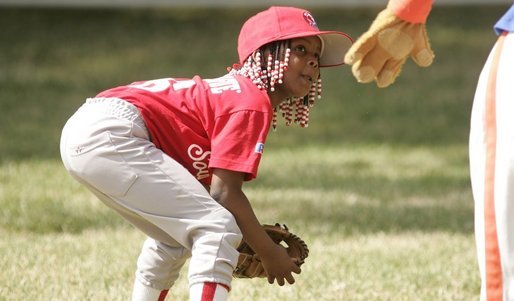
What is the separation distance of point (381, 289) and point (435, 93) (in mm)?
7246

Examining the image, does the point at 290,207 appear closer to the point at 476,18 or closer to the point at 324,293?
the point at 324,293

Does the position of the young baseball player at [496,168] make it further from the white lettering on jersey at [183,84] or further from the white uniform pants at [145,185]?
the white lettering on jersey at [183,84]

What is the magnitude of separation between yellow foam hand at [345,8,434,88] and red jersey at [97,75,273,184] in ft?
1.27

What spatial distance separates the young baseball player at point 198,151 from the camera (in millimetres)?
3664

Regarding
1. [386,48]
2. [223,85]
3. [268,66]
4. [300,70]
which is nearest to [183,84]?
[223,85]

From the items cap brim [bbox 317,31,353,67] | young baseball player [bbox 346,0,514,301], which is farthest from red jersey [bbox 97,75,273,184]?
young baseball player [bbox 346,0,514,301]

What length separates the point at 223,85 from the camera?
3.87m

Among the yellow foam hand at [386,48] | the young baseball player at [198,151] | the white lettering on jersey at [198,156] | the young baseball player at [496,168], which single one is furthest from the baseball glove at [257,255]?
the young baseball player at [496,168]

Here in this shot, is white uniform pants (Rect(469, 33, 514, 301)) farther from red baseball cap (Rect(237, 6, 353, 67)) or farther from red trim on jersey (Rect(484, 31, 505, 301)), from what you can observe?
red baseball cap (Rect(237, 6, 353, 67))

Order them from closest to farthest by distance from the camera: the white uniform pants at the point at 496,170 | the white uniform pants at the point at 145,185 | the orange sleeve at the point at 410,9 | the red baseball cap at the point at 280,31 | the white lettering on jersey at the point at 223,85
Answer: the white uniform pants at the point at 496,170 < the orange sleeve at the point at 410,9 < the white uniform pants at the point at 145,185 < the white lettering on jersey at the point at 223,85 < the red baseball cap at the point at 280,31

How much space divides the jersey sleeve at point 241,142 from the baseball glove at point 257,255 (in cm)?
35

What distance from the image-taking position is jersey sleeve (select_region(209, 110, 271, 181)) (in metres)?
3.66

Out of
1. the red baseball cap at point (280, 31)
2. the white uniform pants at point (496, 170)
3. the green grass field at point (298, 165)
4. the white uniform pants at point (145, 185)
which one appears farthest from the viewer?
the green grass field at point (298, 165)

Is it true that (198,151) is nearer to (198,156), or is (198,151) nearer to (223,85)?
(198,156)
